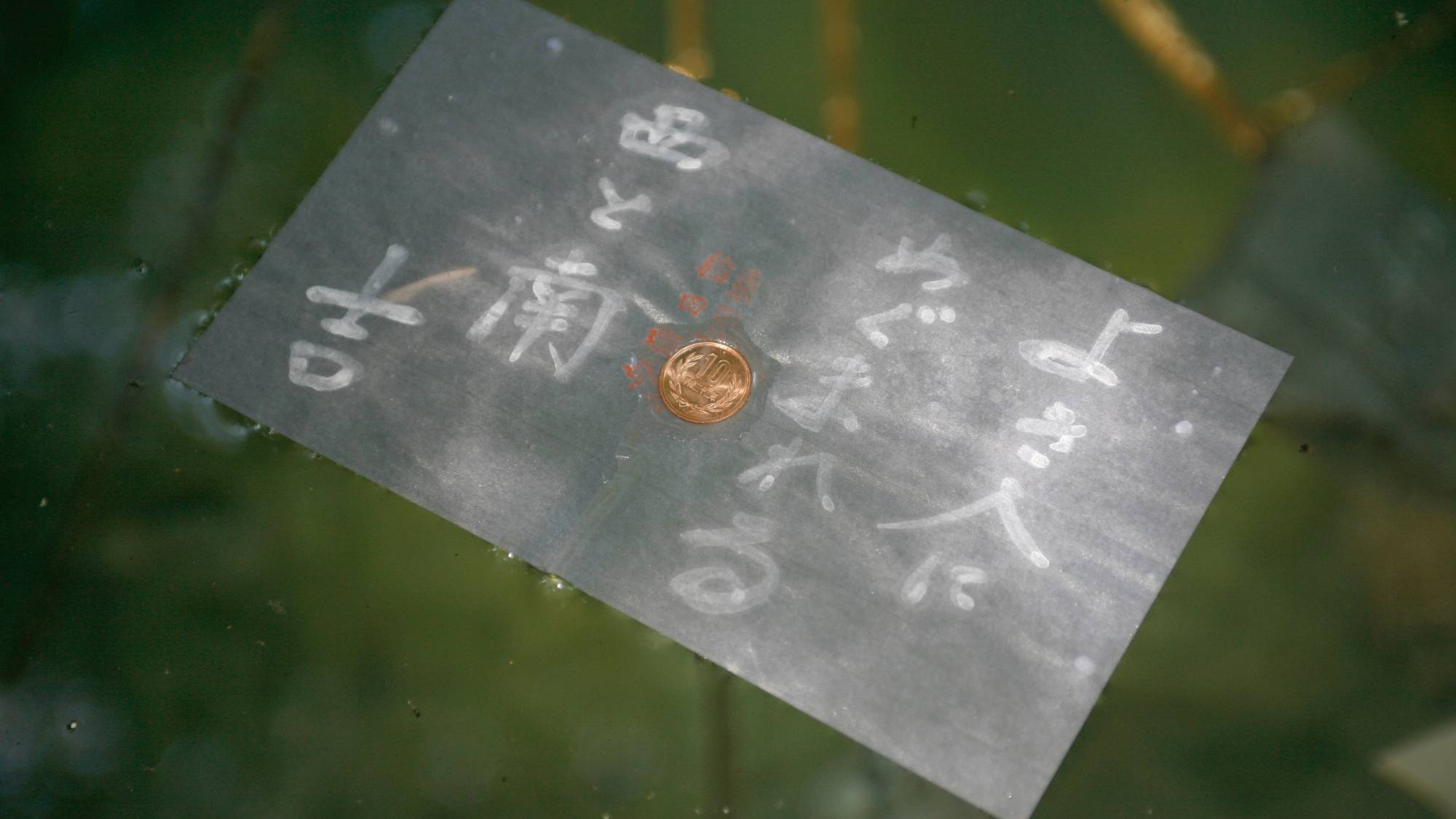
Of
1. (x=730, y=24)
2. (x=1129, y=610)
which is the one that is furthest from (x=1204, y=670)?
(x=730, y=24)

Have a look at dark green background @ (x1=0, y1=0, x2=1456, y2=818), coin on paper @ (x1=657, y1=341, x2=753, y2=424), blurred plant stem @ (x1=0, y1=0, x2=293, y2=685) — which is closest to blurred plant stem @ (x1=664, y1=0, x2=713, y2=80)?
dark green background @ (x1=0, y1=0, x2=1456, y2=818)

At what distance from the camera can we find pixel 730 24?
9.53ft

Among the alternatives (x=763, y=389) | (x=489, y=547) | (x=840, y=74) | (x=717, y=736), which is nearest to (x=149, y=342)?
(x=489, y=547)

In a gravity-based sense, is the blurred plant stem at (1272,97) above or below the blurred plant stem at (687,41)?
above

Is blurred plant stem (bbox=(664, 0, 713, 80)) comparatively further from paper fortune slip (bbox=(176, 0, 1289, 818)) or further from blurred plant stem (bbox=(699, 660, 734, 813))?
blurred plant stem (bbox=(699, 660, 734, 813))

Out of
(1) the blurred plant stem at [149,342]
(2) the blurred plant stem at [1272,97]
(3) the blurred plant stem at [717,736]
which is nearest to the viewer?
(3) the blurred plant stem at [717,736]

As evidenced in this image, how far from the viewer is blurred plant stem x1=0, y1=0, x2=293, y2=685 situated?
2611 millimetres

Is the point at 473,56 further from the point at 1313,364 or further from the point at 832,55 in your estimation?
the point at 1313,364

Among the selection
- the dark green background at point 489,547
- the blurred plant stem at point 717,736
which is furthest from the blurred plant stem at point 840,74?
the blurred plant stem at point 717,736

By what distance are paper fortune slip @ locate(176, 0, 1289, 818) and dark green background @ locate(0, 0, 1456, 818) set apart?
8 cm

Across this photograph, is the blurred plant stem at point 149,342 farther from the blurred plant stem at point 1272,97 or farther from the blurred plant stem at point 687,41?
the blurred plant stem at point 1272,97

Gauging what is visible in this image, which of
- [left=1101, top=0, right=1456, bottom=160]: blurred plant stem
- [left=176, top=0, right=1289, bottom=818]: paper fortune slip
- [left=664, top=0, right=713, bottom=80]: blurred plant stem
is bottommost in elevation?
[left=176, top=0, right=1289, bottom=818]: paper fortune slip

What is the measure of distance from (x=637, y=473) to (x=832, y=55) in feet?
3.94

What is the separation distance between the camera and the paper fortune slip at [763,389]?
98.7 inches
